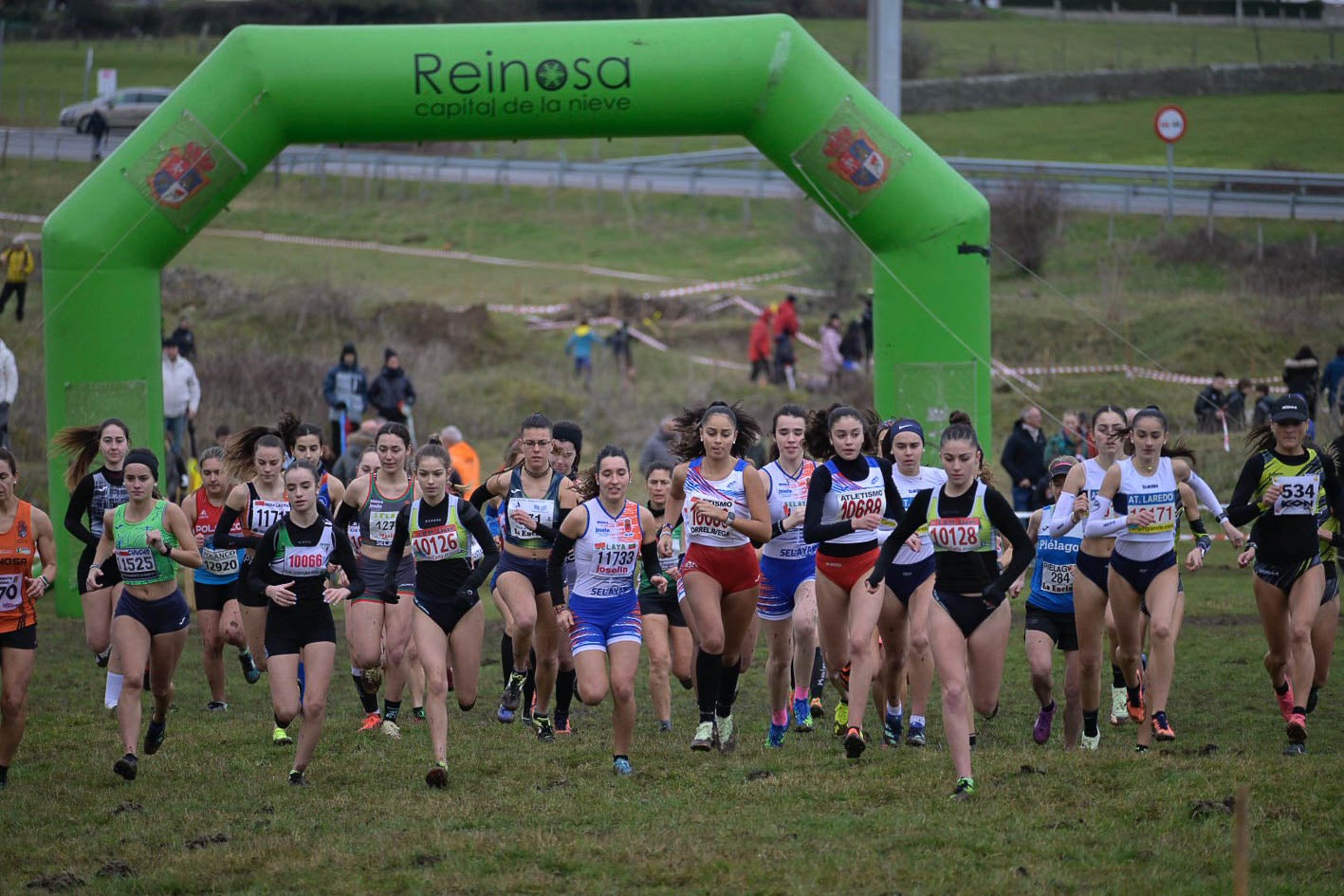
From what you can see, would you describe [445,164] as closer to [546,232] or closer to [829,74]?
[546,232]

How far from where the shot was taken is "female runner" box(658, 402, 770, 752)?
966 centimetres

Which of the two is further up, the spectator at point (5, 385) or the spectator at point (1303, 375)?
the spectator at point (1303, 375)

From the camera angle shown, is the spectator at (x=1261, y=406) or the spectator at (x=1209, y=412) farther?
the spectator at (x=1209, y=412)

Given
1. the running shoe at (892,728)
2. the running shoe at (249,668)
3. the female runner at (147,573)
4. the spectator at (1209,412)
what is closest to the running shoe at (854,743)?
the running shoe at (892,728)

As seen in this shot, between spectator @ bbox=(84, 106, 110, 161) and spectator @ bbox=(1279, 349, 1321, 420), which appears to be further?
spectator @ bbox=(84, 106, 110, 161)

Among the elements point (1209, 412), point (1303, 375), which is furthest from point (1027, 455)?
point (1209, 412)

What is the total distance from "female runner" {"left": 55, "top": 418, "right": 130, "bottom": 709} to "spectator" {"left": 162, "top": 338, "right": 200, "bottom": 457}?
8464mm

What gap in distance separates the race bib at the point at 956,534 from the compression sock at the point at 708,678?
180 centimetres

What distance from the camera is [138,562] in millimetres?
9586

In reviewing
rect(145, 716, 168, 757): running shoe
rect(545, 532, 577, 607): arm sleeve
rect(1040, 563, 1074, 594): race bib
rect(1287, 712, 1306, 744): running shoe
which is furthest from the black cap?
rect(145, 716, 168, 757): running shoe

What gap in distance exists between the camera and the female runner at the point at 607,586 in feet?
30.8

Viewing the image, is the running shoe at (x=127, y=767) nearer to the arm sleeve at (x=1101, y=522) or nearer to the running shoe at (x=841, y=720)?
the running shoe at (x=841, y=720)

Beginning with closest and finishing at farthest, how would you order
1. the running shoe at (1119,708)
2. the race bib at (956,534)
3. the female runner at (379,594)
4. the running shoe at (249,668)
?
1. the race bib at (956,534)
2. the female runner at (379,594)
3. the running shoe at (1119,708)
4. the running shoe at (249,668)

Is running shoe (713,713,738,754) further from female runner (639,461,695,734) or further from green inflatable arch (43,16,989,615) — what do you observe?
green inflatable arch (43,16,989,615)
